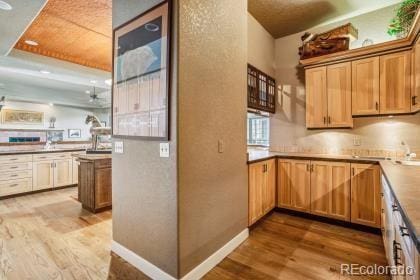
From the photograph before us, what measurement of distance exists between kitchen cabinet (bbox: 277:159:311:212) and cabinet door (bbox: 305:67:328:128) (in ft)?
2.36

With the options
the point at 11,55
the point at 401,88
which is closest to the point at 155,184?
the point at 401,88

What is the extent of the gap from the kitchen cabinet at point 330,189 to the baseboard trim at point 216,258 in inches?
46.8

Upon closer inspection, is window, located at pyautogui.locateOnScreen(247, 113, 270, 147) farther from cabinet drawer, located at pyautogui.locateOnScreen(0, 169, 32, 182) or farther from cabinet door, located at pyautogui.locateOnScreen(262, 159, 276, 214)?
cabinet drawer, located at pyautogui.locateOnScreen(0, 169, 32, 182)

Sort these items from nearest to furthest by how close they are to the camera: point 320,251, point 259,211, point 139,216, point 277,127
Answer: point 139,216, point 320,251, point 259,211, point 277,127

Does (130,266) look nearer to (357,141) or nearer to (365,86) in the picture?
(357,141)

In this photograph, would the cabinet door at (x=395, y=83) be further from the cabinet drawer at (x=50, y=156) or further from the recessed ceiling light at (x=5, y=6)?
the cabinet drawer at (x=50, y=156)

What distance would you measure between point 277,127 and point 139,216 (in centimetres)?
290

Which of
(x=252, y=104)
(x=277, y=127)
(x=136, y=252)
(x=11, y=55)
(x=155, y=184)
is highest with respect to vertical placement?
(x=11, y=55)

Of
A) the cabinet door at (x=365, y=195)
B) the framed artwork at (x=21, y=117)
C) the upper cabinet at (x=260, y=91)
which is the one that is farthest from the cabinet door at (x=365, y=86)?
the framed artwork at (x=21, y=117)

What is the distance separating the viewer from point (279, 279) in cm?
183

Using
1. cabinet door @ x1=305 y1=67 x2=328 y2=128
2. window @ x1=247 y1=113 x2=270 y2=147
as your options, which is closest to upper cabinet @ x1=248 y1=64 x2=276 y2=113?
window @ x1=247 y1=113 x2=270 y2=147

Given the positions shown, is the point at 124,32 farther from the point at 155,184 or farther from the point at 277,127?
the point at 277,127

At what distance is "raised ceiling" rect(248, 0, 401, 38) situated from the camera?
3005mm

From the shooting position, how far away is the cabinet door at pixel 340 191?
280cm
